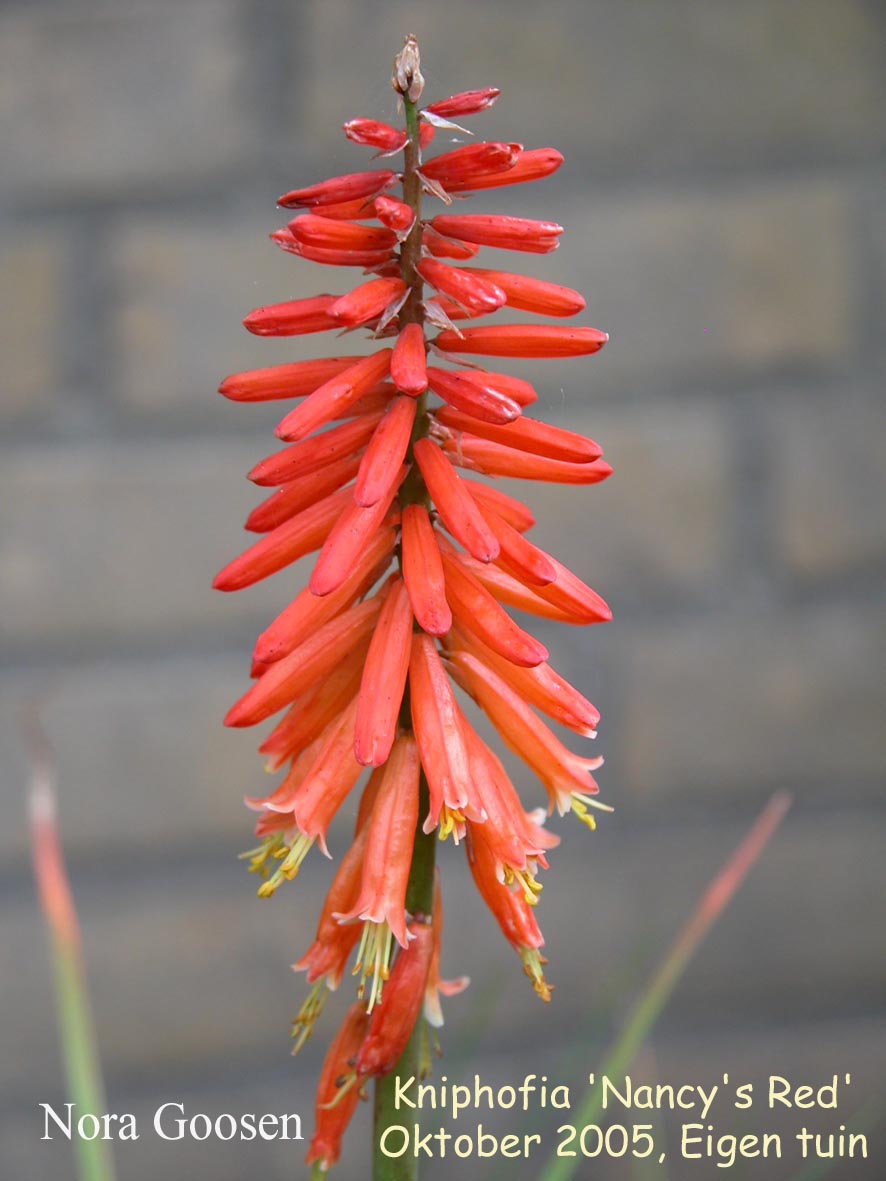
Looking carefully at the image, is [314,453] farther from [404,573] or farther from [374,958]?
[374,958]

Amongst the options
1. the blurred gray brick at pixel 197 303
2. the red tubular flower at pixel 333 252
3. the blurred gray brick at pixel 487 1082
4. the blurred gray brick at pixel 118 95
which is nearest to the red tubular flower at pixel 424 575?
the red tubular flower at pixel 333 252

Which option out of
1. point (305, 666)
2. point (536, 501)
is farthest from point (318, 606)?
point (536, 501)

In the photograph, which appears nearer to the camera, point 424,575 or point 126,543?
point 424,575

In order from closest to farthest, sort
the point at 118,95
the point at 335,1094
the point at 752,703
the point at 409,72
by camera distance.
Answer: the point at 409,72 < the point at 335,1094 < the point at 118,95 < the point at 752,703

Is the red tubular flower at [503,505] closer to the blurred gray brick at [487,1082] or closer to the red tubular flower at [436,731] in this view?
the red tubular flower at [436,731]

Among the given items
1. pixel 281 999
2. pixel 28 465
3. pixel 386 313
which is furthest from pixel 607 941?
pixel 386 313

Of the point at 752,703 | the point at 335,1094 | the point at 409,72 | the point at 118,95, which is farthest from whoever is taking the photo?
the point at 752,703

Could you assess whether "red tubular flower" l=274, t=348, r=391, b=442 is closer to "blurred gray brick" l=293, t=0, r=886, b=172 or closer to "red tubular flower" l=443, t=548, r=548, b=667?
"red tubular flower" l=443, t=548, r=548, b=667
